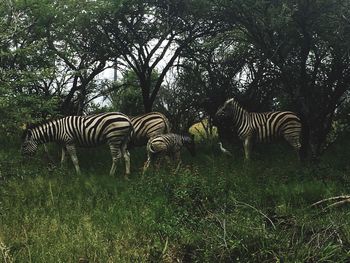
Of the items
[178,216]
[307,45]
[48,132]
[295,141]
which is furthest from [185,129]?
[178,216]

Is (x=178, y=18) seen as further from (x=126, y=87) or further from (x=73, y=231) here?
(x=73, y=231)

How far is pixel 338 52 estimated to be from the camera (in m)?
12.2

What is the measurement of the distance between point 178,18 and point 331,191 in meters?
8.46

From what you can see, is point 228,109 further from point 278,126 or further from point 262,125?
point 278,126

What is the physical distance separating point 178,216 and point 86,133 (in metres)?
5.49

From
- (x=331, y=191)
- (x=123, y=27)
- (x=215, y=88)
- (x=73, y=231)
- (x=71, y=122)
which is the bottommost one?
(x=73, y=231)

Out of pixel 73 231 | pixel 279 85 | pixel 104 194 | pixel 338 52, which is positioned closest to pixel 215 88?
pixel 279 85

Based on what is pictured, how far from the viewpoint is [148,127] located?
1351cm

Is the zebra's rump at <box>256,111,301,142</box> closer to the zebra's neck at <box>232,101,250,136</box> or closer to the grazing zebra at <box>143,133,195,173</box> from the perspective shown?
the zebra's neck at <box>232,101,250,136</box>

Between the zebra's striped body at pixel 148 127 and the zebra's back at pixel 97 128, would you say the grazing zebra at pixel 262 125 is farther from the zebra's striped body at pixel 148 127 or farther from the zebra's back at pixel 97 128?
the zebra's back at pixel 97 128

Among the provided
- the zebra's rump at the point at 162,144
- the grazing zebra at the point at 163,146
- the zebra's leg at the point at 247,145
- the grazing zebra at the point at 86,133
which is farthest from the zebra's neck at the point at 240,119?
the grazing zebra at the point at 86,133

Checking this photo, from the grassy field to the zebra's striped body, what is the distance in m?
1.89

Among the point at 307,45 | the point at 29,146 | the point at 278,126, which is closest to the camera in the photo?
the point at 307,45

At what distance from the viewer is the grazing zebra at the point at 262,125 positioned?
43.6 ft
